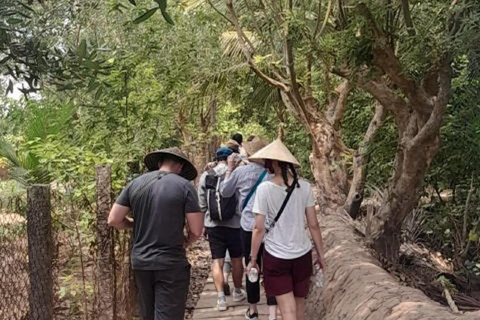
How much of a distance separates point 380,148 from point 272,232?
3.57 m

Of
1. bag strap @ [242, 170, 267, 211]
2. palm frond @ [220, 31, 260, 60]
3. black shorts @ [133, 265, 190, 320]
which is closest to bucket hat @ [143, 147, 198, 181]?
black shorts @ [133, 265, 190, 320]

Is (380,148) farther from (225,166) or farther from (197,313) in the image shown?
(197,313)

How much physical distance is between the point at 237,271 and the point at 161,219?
273cm

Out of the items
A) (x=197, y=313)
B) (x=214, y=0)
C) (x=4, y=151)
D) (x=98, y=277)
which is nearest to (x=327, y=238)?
(x=197, y=313)

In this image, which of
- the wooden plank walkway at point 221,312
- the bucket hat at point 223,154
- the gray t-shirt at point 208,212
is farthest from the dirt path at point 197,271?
the bucket hat at point 223,154

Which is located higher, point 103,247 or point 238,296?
point 103,247

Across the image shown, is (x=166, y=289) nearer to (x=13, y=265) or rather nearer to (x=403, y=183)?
(x=13, y=265)

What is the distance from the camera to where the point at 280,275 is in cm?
490

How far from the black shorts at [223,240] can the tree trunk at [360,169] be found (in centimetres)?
271

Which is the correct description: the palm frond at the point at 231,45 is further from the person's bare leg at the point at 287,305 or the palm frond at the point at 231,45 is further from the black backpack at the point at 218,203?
the person's bare leg at the point at 287,305

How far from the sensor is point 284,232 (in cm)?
487

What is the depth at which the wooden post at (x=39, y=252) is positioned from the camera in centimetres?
376

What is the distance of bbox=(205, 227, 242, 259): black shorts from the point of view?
22.3 ft

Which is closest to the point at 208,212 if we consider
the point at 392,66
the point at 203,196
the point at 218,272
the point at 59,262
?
the point at 203,196
